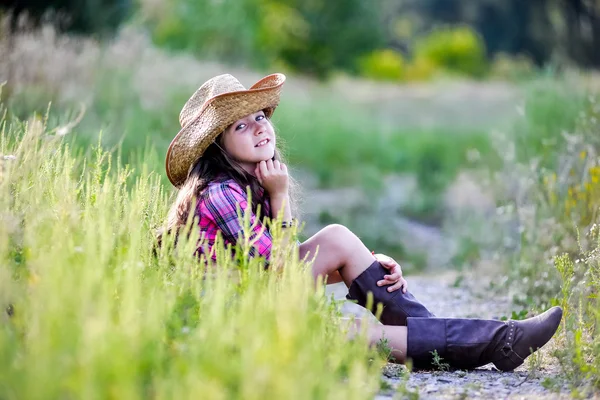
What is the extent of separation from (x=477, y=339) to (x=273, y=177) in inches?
43.1

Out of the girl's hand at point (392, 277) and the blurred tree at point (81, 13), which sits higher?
the blurred tree at point (81, 13)

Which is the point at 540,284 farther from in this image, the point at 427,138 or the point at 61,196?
the point at 427,138

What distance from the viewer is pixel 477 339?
3.36 m

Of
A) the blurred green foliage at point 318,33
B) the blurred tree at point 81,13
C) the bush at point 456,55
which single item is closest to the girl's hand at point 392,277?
the blurred tree at point 81,13

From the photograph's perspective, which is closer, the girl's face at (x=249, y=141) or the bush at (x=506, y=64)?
the girl's face at (x=249, y=141)

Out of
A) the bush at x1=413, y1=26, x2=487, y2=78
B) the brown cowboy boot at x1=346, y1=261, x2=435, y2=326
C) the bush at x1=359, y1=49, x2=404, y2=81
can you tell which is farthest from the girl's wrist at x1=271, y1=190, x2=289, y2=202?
the bush at x1=413, y1=26, x2=487, y2=78

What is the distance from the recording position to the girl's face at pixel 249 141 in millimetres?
3588

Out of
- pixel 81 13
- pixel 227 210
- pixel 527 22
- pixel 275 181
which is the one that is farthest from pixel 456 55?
pixel 227 210

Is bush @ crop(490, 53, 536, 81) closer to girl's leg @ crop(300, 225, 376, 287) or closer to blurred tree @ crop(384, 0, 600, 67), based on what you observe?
blurred tree @ crop(384, 0, 600, 67)

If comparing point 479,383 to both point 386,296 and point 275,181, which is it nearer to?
point 386,296

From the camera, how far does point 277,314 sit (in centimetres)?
243

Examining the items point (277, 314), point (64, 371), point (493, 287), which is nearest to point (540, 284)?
point (493, 287)

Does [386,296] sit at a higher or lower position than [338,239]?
lower

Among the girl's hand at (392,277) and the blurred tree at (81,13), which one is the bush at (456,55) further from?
the girl's hand at (392,277)
